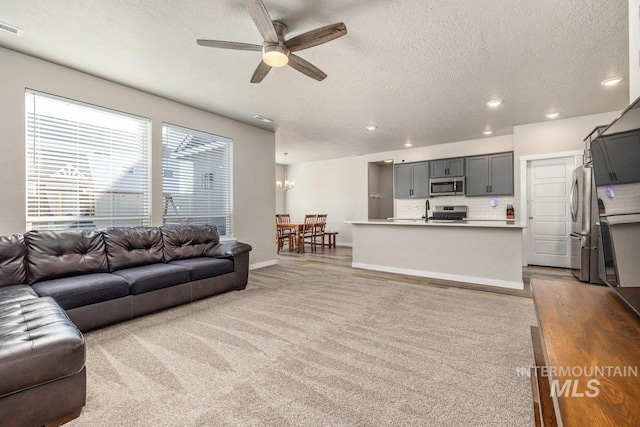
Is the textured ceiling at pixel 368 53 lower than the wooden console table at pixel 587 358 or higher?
higher

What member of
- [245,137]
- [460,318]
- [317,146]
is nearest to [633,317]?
[460,318]

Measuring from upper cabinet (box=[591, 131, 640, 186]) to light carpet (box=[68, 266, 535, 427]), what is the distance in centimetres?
129

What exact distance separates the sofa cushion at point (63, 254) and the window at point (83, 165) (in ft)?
1.37

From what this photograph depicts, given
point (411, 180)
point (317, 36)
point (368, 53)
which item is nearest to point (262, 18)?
point (317, 36)

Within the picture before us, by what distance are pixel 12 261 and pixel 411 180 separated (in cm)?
714

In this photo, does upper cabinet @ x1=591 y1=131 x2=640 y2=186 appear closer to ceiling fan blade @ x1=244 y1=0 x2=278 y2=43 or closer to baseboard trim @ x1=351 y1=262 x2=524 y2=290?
ceiling fan blade @ x1=244 y1=0 x2=278 y2=43

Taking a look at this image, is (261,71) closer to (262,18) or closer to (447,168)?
(262,18)

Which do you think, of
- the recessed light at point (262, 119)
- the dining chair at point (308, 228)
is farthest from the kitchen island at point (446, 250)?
the recessed light at point (262, 119)

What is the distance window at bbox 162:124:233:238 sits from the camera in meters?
4.34

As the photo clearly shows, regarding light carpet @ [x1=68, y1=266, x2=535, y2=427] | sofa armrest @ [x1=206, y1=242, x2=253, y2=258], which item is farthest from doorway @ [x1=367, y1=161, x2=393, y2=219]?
light carpet @ [x1=68, y1=266, x2=535, y2=427]

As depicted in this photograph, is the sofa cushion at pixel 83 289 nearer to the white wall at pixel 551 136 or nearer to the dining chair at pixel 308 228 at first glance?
the dining chair at pixel 308 228

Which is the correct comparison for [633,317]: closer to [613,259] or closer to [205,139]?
[613,259]

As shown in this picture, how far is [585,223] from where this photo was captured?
421 centimetres

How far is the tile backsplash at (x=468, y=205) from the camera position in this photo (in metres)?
6.38
